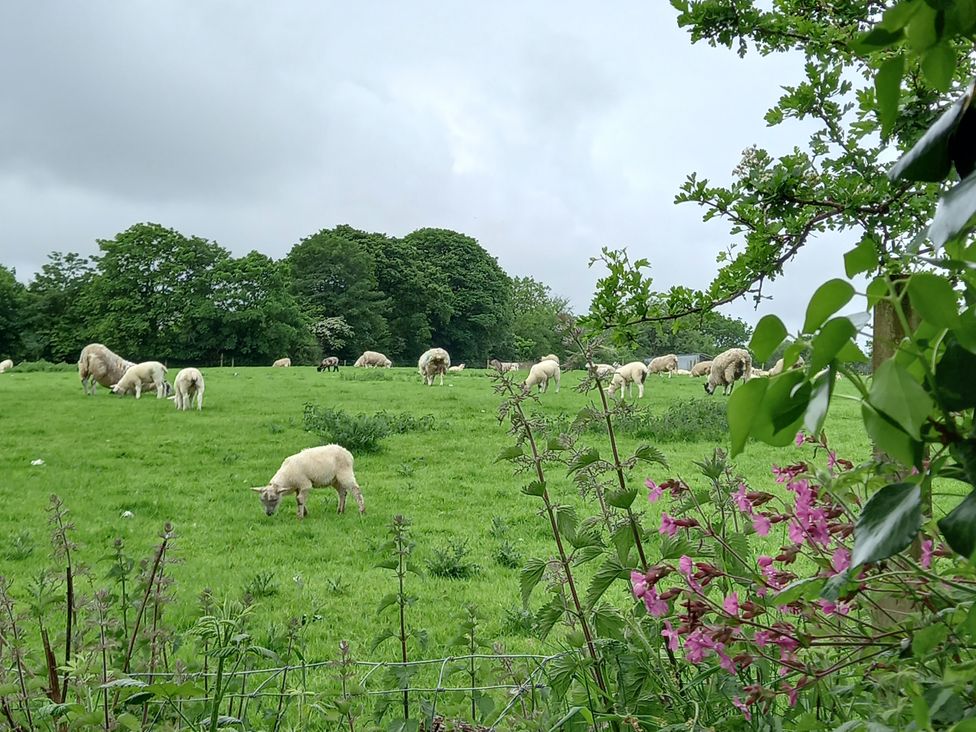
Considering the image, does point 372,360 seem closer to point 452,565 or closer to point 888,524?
point 452,565

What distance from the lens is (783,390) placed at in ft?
2.10

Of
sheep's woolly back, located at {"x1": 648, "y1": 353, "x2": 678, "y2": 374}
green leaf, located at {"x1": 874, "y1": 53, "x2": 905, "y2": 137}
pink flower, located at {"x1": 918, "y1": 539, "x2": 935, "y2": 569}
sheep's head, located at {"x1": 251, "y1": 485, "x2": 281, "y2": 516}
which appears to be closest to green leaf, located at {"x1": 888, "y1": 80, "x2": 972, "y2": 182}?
green leaf, located at {"x1": 874, "y1": 53, "x2": 905, "y2": 137}

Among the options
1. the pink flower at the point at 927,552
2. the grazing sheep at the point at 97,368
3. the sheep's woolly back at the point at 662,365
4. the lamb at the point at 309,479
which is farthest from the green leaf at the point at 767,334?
the sheep's woolly back at the point at 662,365

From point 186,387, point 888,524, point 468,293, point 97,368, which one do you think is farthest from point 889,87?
point 468,293

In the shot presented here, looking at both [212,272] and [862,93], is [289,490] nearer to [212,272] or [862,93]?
[862,93]

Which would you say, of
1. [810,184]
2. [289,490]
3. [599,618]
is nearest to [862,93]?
[810,184]

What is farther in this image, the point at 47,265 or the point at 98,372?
the point at 47,265

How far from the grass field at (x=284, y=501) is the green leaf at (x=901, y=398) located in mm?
2755

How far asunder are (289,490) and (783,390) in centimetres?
1114

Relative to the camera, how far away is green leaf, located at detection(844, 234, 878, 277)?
2.07 ft

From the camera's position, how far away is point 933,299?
1.75 ft

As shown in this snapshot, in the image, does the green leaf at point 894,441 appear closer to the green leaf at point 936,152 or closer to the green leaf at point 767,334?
the green leaf at point 767,334

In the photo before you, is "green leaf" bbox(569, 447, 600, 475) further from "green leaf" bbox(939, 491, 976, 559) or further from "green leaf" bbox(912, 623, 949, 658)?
"green leaf" bbox(939, 491, 976, 559)

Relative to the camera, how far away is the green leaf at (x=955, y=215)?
511 mm
